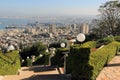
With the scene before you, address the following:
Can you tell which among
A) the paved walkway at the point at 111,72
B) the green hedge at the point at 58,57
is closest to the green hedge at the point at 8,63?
the green hedge at the point at 58,57

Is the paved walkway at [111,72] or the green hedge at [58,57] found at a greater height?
the paved walkway at [111,72]

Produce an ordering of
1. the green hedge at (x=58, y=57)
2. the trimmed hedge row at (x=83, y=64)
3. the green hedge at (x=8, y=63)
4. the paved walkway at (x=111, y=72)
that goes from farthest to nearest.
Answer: the green hedge at (x=58, y=57) → the green hedge at (x=8, y=63) → the paved walkway at (x=111, y=72) → the trimmed hedge row at (x=83, y=64)

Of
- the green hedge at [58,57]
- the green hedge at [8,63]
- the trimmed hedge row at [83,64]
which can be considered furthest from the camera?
the green hedge at [58,57]

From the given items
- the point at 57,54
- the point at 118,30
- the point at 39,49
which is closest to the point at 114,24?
the point at 118,30

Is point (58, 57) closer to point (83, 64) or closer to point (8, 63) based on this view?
point (8, 63)

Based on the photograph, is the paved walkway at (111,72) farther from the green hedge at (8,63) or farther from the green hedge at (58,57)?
the green hedge at (58,57)

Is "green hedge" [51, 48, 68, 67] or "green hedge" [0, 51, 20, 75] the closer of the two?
"green hedge" [0, 51, 20, 75]

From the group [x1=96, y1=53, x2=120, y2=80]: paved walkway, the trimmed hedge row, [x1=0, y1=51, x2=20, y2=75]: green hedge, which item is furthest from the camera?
[x1=0, y1=51, x2=20, y2=75]: green hedge

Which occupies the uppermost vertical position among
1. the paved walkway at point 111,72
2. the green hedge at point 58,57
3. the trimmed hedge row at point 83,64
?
the trimmed hedge row at point 83,64

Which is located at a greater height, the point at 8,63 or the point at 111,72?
the point at 111,72

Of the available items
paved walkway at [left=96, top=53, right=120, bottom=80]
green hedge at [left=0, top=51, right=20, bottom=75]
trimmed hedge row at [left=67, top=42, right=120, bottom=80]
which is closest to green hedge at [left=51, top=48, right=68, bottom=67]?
green hedge at [left=0, top=51, right=20, bottom=75]

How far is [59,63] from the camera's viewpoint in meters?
20.2

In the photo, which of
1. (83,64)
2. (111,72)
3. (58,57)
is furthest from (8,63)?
(83,64)

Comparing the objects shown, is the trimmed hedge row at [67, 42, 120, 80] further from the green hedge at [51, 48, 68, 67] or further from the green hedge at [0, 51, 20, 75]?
the green hedge at [51, 48, 68, 67]
